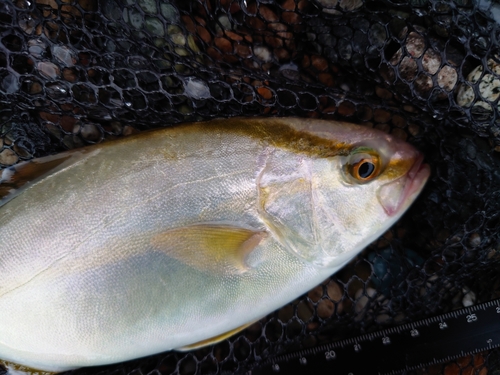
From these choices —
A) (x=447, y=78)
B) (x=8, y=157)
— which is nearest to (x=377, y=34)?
(x=447, y=78)

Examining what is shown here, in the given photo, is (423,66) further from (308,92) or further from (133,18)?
(133,18)

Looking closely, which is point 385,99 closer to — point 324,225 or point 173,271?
point 324,225

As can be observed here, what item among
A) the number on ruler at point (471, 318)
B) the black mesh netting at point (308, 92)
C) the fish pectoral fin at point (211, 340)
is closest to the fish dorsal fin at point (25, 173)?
the black mesh netting at point (308, 92)

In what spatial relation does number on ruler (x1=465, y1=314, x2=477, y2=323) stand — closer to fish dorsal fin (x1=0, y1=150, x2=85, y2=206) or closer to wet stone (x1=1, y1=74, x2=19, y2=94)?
fish dorsal fin (x1=0, y1=150, x2=85, y2=206)

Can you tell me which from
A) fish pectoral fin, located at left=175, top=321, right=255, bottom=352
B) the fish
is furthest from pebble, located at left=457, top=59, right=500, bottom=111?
fish pectoral fin, located at left=175, top=321, right=255, bottom=352

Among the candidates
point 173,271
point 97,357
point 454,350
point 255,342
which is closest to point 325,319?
point 255,342
